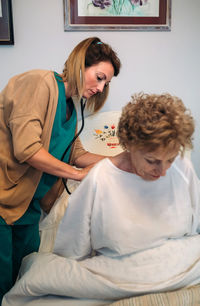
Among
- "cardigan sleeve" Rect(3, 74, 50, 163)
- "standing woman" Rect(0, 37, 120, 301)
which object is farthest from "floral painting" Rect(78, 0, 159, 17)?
"cardigan sleeve" Rect(3, 74, 50, 163)

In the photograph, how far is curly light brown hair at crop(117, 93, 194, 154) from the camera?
2.86 feet

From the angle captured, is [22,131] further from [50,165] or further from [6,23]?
[6,23]

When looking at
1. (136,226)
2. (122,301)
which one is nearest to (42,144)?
(136,226)

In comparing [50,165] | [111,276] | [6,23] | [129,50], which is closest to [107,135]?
[129,50]

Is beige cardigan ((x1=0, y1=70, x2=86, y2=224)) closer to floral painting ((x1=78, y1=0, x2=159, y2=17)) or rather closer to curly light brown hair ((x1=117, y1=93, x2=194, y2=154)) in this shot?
curly light brown hair ((x1=117, y1=93, x2=194, y2=154))

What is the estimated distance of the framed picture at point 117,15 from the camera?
67.6 inches

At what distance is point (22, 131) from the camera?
44.4 inches

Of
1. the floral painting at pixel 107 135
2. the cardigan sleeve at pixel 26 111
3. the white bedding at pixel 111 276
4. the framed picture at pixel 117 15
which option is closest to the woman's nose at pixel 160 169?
the white bedding at pixel 111 276

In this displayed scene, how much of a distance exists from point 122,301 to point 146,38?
152 centimetres

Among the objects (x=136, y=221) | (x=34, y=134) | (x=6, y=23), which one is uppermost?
(x=6, y=23)

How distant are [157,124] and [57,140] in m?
0.58

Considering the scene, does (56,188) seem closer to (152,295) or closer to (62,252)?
(62,252)

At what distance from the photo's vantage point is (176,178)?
1072 millimetres

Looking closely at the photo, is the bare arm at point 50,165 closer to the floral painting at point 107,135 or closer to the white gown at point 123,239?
the white gown at point 123,239
